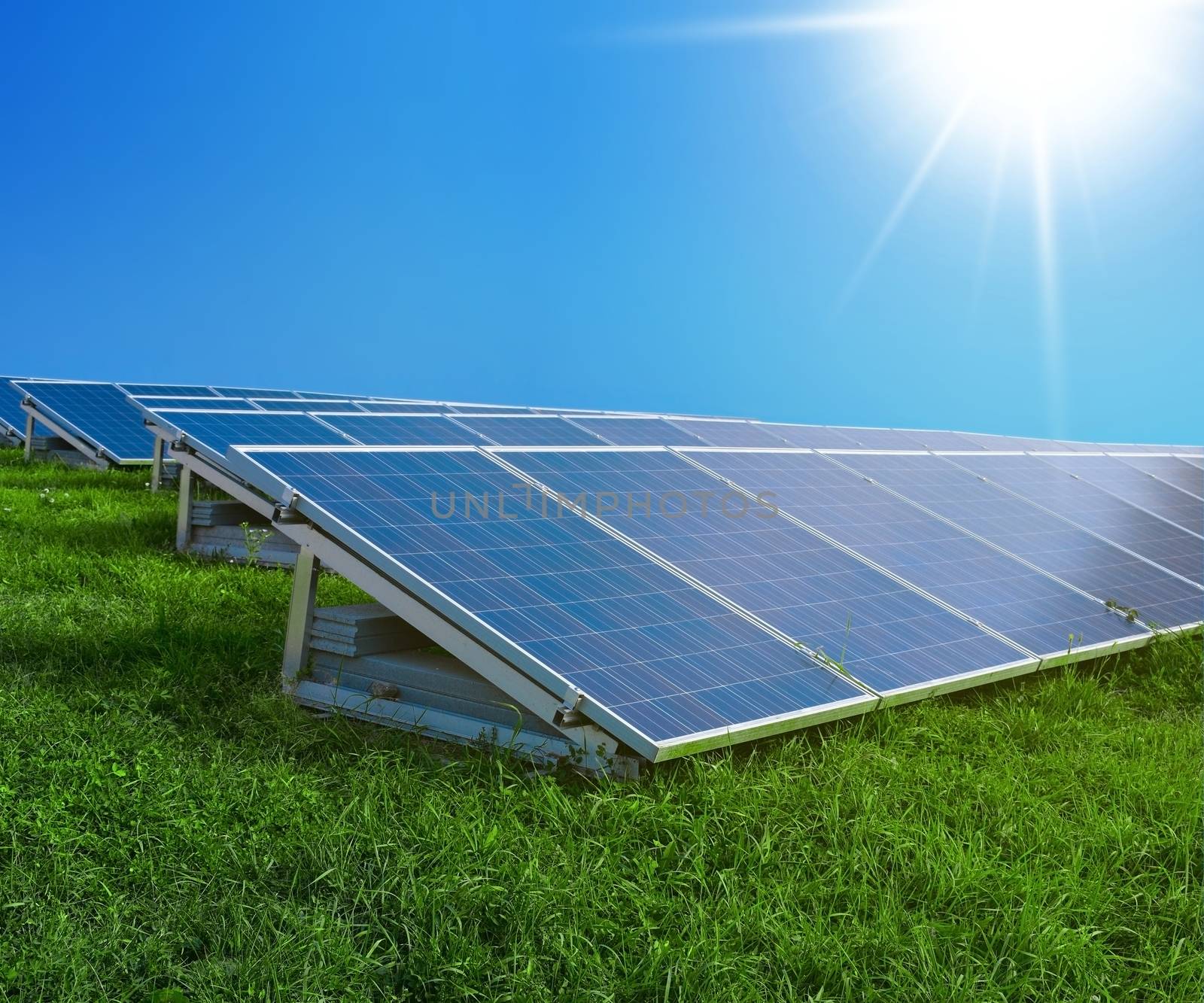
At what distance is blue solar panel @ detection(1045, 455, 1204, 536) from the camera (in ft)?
42.7

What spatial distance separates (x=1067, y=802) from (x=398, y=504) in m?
3.81

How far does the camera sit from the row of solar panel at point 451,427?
410 inches

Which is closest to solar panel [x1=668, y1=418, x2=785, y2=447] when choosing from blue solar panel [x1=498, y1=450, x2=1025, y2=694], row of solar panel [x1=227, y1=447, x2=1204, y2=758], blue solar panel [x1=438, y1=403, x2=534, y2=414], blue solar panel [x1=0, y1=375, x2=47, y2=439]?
row of solar panel [x1=227, y1=447, x2=1204, y2=758]

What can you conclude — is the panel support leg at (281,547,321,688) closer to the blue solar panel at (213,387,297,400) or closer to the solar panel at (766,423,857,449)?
the solar panel at (766,423,857,449)

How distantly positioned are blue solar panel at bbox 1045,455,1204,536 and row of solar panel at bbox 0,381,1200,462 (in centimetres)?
82

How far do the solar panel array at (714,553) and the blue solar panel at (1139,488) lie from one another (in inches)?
18.7

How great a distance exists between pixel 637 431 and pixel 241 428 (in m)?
3.80

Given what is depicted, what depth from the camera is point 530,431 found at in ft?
34.8

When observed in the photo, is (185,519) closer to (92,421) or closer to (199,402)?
(199,402)

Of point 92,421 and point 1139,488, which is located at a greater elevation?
point 1139,488

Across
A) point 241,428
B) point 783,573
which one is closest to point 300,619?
point 783,573

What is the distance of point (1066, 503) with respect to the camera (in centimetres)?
1180

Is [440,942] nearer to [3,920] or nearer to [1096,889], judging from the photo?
[3,920]

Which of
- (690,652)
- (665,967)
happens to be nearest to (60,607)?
(690,652)
